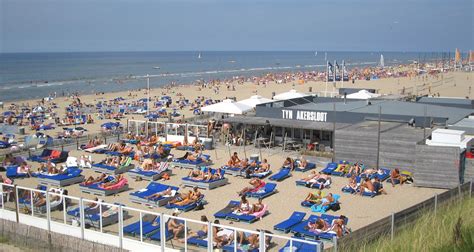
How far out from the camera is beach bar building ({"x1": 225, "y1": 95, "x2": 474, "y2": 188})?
599 inches

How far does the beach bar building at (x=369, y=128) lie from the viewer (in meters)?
15.2

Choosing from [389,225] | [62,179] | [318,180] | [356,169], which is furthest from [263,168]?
[389,225]

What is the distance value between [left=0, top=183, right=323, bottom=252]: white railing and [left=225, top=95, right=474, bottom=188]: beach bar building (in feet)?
26.6

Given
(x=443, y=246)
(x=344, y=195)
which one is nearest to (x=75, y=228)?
(x=344, y=195)

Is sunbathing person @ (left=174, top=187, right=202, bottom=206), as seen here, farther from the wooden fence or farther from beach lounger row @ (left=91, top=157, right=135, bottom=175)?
the wooden fence

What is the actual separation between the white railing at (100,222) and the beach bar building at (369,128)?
810 cm

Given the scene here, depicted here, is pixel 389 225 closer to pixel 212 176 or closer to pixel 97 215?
pixel 97 215

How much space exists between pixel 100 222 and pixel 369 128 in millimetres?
11090

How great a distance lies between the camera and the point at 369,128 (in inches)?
712

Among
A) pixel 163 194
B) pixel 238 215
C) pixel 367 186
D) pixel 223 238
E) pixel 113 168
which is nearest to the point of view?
pixel 223 238

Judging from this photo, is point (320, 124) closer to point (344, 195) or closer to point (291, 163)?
point (291, 163)

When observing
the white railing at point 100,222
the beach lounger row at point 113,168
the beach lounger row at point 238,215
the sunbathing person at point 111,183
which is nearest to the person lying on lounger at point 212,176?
the sunbathing person at point 111,183

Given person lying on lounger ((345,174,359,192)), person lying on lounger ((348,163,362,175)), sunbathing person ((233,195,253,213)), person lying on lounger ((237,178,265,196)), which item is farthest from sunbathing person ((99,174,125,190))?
person lying on lounger ((348,163,362,175))

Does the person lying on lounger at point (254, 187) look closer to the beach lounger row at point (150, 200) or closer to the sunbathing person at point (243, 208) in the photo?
the sunbathing person at point (243, 208)
